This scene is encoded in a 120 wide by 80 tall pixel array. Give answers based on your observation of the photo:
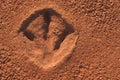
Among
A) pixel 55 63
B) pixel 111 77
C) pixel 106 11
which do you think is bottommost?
pixel 111 77

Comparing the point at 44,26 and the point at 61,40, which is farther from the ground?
the point at 44,26

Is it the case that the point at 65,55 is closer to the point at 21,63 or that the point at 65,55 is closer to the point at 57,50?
the point at 57,50

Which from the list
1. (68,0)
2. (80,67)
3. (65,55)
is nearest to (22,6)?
(68,0)

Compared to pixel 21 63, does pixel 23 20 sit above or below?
above
